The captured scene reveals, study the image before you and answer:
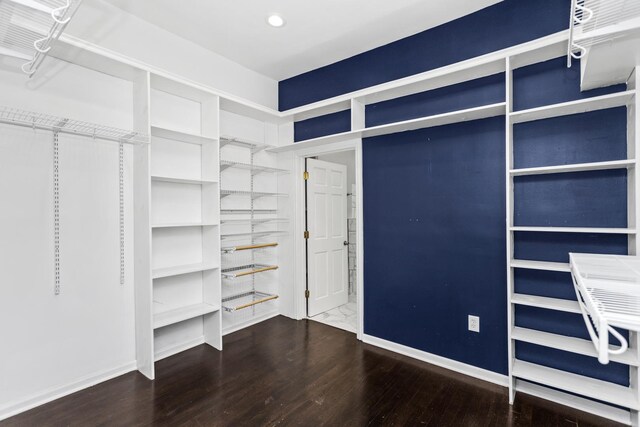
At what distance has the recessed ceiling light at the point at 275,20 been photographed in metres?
2.75

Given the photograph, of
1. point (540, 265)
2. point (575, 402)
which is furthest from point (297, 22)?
point (575, 402)

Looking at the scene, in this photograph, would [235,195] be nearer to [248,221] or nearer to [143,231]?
[248,221]

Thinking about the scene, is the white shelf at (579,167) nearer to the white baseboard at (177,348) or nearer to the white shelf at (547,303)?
the white shelf at (547,303)

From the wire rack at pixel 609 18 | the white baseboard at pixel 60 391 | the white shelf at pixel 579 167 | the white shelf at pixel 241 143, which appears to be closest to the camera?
the wire rack at pixel 609 18

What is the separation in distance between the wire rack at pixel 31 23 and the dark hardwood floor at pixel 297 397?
2284 mm

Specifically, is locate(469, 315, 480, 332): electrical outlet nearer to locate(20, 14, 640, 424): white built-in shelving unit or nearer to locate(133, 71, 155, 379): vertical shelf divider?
locate(20, 14, 640, 424): white built-in shelving unit

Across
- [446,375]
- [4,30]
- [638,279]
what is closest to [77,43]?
[4,30]

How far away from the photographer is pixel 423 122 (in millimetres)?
2773

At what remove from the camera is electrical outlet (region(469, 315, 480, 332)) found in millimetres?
2678

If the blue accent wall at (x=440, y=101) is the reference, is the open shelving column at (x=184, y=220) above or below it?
below

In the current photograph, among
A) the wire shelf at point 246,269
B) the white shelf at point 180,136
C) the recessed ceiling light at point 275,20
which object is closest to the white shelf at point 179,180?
the white shelf at point 180,136

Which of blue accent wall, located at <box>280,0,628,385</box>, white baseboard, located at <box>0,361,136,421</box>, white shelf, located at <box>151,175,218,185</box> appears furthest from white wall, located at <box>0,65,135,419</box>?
blue accent wall, located at <box>280,0,628,385</box>

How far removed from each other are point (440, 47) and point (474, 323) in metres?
2.40

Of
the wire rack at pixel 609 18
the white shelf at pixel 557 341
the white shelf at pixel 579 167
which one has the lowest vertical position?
the white shelf at pixel 557 341
